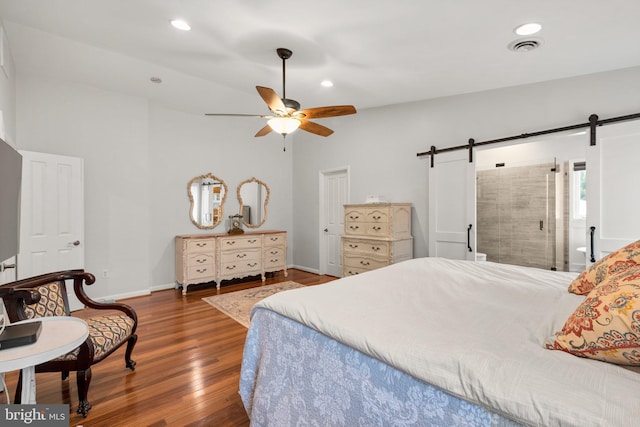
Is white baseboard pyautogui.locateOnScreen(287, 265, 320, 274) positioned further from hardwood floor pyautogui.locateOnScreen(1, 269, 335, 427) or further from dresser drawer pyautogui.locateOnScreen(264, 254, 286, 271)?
hardwood floor pyautogui.locateOnScreen(1, 269, 335, 427)

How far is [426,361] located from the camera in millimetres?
1034

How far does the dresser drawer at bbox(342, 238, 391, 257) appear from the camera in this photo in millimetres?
4102

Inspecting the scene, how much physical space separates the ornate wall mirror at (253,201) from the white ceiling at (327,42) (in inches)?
88.3

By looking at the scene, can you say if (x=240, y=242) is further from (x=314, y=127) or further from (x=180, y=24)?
(x=180, y=24)

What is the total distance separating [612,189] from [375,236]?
2459 millimetres

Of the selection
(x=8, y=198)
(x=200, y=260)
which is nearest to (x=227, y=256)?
(x=200, y=260)

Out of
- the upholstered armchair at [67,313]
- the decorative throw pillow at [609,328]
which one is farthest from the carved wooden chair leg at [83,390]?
the decorative throw pillow at [609,328]

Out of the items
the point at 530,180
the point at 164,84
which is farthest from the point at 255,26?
the point at 530,180

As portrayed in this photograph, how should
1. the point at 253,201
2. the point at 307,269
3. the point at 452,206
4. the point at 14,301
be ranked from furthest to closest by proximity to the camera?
the point at 307,269
the point at 253,201
the point at 452,206
the point at 14,301

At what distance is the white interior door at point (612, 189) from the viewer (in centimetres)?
273

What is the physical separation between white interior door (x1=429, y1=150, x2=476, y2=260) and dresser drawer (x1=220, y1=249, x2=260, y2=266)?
114 inches

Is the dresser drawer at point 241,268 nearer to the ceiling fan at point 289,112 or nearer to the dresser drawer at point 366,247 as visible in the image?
the dresser drawer at point 366,247

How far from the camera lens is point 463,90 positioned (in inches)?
141

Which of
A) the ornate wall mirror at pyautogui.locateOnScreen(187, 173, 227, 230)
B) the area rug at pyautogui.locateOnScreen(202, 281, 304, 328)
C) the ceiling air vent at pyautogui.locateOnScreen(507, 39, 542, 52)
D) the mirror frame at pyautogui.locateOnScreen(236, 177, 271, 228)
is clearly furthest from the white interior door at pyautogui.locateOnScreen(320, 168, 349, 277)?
the ceiling air vent at pyautogui.locateOnScreen(507, 39, 542, 52)
